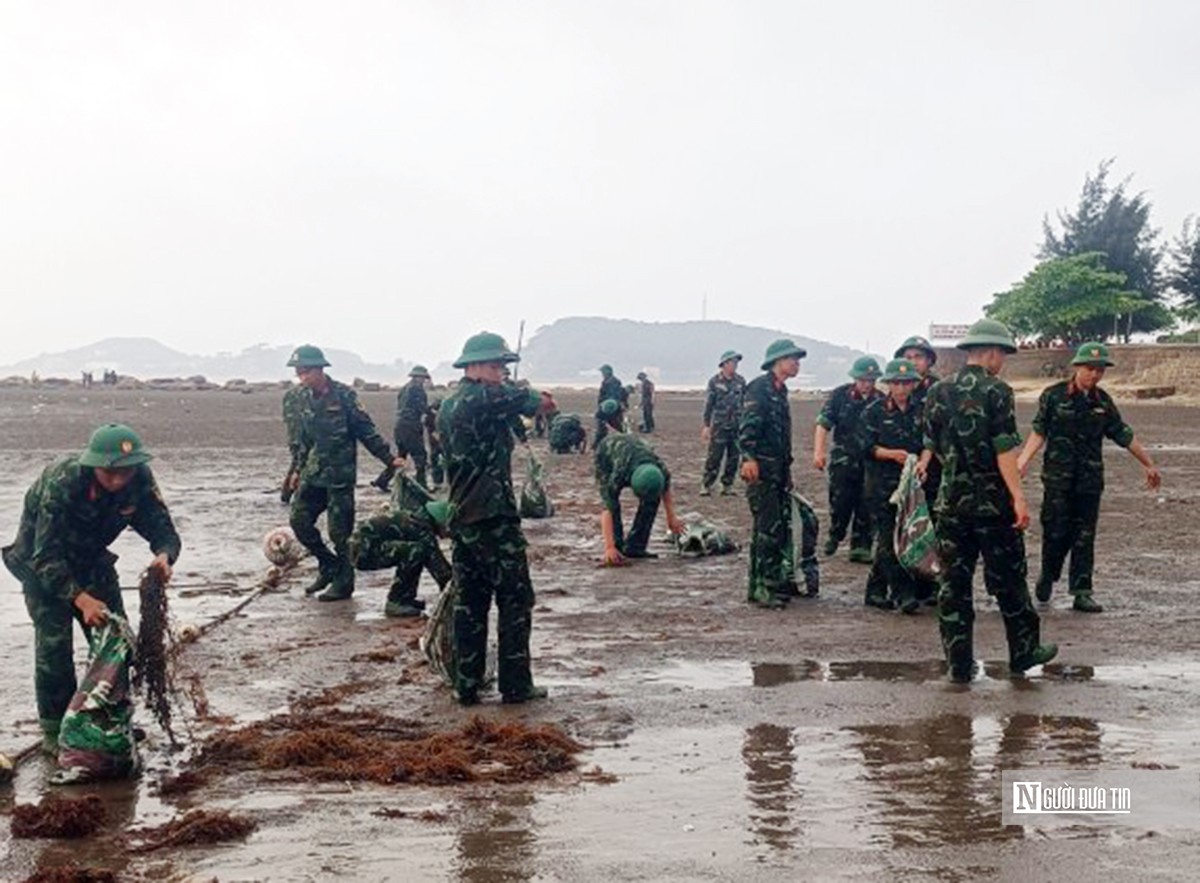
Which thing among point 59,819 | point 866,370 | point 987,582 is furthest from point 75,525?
point 866,370

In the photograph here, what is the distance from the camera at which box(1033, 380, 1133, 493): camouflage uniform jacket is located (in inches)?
395

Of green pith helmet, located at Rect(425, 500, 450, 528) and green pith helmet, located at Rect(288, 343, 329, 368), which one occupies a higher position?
green pith helmet, located at Rect(288, 343, 329, 368)

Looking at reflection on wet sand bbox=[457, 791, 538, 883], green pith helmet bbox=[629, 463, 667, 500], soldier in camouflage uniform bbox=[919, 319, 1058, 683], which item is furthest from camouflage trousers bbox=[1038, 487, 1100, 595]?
reflection on wet sand bbox=[457, 791, 538, 883]

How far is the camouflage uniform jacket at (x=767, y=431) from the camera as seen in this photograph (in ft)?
33.7

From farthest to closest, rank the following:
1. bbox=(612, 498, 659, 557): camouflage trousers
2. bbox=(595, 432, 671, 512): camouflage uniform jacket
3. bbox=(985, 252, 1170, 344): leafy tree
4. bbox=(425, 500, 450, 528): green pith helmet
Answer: bbox=(985, 252, 1170, 344): leafy tree
bbox=(612, 498, 659, 557): camouflage trousers
bbox=(595, 432, 671, 512): camouflage uniform jacket
bbox=(425, 500, 450, 528): green pith helmet

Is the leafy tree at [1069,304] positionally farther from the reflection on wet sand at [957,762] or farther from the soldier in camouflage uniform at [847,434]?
the reflection on wet sand at [957,762]

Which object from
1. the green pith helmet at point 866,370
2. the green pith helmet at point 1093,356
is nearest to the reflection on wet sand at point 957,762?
the green pith helmet at point 1093,356

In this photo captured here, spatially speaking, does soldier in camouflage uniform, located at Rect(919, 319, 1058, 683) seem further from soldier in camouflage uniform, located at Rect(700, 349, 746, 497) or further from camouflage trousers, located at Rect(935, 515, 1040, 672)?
soldier in camouflage uniform, located at Rect(700, 349, 746, 497)

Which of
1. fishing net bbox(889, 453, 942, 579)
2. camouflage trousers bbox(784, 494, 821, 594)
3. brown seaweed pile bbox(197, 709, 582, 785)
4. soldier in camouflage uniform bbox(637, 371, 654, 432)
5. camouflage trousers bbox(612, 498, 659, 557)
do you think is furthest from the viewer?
soldier in camouflage uniform bbox(637, 371, 654, 432)

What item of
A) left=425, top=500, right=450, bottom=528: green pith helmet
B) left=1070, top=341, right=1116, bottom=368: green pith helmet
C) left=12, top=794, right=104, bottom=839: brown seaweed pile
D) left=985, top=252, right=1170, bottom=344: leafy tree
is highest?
left=985, top=252, right=1170, bottom=344: leafy tree

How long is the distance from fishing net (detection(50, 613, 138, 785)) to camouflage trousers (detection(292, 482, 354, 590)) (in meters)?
4.33

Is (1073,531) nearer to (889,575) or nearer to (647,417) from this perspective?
(889,575)

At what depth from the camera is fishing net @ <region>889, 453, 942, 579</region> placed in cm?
983

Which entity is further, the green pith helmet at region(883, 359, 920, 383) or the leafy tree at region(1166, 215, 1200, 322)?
the leafy tree at region(1166, 215, 1200, 322)
